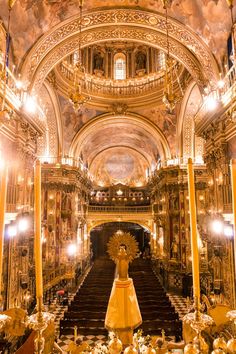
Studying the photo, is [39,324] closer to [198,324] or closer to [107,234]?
[198,324]

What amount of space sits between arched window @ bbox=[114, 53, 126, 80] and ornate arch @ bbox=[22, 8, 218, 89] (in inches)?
342

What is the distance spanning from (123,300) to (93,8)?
30.2 feet

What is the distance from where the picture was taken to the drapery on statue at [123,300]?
104 inches

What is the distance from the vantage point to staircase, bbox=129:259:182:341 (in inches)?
383

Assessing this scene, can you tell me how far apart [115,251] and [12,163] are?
6080 mm

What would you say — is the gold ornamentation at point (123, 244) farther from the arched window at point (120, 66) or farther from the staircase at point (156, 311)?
the arched window at point (120, 66)

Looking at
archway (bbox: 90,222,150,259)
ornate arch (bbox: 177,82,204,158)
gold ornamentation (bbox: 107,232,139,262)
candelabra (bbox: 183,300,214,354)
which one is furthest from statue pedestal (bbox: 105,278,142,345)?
archway (bbox: 90,222,150,259)

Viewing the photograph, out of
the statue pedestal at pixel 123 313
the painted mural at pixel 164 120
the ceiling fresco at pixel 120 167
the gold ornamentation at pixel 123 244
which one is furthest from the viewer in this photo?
the ceiling fresco at pixel 120 167

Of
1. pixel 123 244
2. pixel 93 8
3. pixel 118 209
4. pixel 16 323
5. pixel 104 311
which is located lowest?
pixel 104 311

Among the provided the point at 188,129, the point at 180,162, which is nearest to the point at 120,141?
the point at 180,162

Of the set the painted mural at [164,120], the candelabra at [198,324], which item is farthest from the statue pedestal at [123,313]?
the painted mural at [164,120]

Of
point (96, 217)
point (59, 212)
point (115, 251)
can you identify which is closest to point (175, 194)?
point (59, 212)

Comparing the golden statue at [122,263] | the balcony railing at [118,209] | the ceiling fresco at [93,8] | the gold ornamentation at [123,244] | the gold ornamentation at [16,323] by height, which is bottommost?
the gold ornamentation at [16,323]

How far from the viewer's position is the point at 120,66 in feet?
61.9
